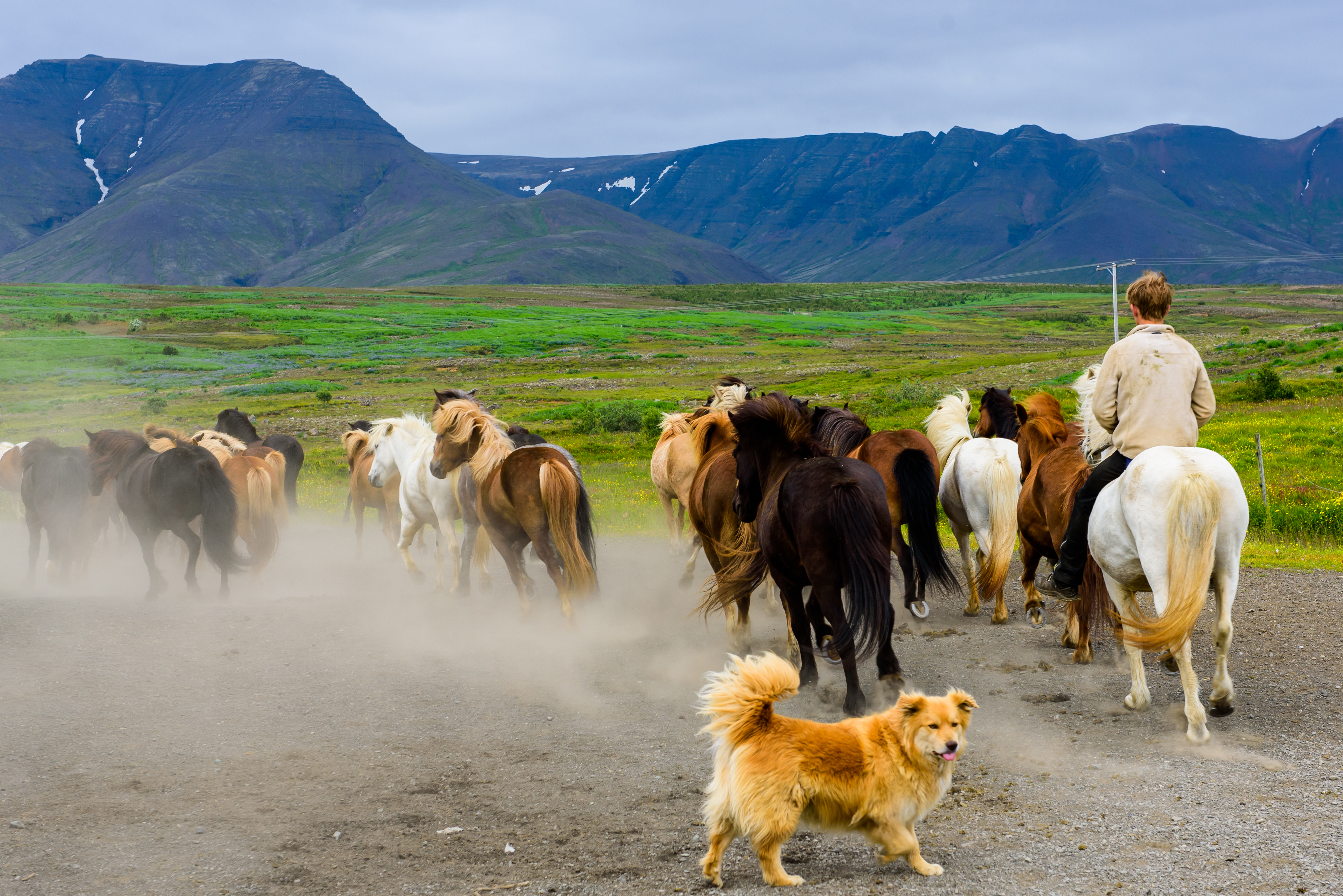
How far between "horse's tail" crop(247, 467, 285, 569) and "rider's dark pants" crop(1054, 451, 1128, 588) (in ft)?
34.1

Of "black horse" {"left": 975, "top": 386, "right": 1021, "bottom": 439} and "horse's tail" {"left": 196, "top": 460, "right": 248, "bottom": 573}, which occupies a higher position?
"black horse" {"left": 975, "top": 386, "right": 1021, "bottom": 439}

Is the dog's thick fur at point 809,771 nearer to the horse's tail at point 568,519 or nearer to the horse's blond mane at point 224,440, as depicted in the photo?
the horse's tail at point 568,519

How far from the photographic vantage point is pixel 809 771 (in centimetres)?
450

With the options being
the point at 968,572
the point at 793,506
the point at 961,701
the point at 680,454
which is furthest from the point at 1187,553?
the point at 680,454

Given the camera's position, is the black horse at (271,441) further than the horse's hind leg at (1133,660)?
Yes

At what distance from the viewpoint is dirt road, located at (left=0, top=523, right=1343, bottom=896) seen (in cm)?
487

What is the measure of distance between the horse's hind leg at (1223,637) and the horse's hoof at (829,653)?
263 cm

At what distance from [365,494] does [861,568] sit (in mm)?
10726

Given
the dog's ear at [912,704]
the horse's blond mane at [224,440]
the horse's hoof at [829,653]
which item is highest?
the horse's blond mane at [224,440]

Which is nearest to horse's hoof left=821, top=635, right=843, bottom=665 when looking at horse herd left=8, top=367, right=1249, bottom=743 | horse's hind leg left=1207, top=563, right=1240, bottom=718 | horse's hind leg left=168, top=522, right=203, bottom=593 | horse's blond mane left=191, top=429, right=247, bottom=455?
horse herd left=8, top=367, right=1249, bottom=743

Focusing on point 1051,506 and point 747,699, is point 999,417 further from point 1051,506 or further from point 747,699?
point 747,699

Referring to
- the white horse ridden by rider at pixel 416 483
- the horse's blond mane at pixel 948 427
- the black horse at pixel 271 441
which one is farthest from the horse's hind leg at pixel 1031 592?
the black horse at pixel 271 441

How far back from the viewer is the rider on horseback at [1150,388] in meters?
6.63

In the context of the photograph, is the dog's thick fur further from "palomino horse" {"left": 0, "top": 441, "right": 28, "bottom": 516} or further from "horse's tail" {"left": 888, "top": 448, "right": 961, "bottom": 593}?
"palomino horse" {"left": 0, "top": 441, "right": 28, "bottom": 516}
